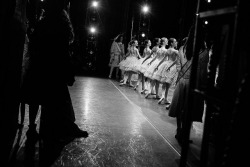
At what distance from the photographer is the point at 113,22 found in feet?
60.0

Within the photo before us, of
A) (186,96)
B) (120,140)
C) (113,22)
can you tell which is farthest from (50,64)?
(113,22)

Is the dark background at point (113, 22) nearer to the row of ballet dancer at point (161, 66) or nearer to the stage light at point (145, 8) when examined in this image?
the stage light at point (145, 8)

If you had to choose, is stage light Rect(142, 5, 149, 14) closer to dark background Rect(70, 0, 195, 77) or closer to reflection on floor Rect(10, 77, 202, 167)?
dark background Rect(70, 0, 195, 77)

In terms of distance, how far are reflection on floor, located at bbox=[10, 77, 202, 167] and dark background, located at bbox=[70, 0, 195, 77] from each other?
364 inches

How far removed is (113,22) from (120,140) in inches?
587

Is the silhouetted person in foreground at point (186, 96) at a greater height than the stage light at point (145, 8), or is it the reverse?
the stage light at point (145, 8)

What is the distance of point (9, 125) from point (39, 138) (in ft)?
2.50

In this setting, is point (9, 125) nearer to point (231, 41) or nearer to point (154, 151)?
point (154, 151)

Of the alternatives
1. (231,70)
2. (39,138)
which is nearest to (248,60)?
(231,70)

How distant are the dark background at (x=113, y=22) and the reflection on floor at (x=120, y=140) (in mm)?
9257

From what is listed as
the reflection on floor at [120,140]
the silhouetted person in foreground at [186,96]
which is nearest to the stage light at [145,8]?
the reflection on floor at [120,140]

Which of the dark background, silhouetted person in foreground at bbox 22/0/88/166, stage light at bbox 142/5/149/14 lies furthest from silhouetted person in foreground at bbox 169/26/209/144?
stage light at bbox 142/5/149/14

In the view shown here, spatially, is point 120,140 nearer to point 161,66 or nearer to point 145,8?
point 161,66

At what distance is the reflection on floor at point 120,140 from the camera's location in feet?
11.6
